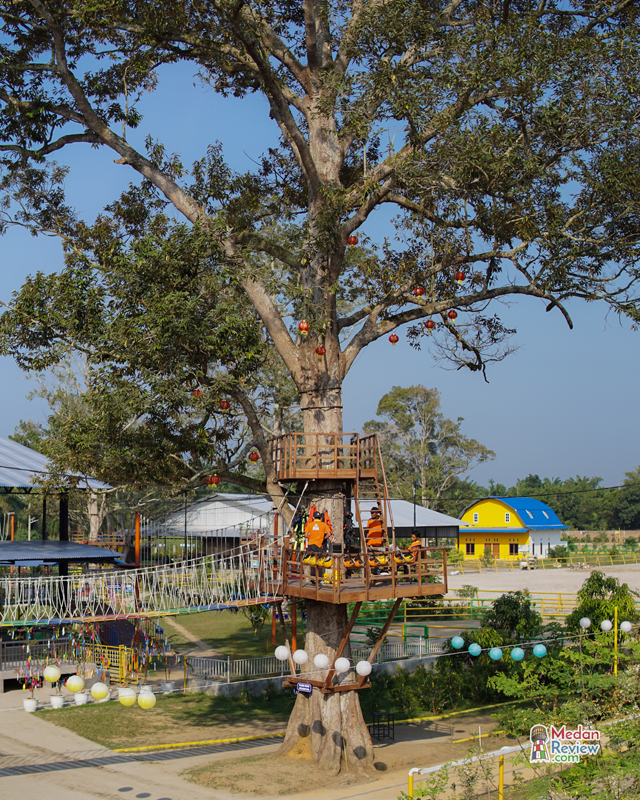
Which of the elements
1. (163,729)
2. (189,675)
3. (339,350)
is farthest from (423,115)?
(189,675)

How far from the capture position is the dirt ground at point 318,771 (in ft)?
49.2

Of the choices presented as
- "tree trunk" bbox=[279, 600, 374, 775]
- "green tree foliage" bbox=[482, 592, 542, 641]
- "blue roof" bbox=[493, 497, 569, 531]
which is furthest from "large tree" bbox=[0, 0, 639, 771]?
"blue roof" bbox=[493, 497, 569, 531]

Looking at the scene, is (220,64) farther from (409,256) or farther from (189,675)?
(189,675)

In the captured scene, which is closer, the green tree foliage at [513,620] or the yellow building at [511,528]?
the green tree foliage at [513,620]

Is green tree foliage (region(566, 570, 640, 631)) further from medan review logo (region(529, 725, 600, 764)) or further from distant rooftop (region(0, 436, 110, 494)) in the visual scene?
distant rooftop (region(0, 436, 110, 494))

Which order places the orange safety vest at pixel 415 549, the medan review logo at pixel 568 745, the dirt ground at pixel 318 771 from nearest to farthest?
the medan review logo at pixel 568 745 → the dirt ground at pixel 318 771 → the orange safety vest at pixel 415 549

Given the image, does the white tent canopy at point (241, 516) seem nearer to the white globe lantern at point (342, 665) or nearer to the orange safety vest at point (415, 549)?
the orange safety vest at point (415, 549)

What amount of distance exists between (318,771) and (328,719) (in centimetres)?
97

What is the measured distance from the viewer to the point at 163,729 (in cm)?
1931

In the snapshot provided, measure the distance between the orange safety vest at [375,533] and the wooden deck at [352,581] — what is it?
1.60 feet

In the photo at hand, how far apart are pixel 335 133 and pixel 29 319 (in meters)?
7.67

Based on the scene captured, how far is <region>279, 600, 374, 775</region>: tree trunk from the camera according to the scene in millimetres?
16266

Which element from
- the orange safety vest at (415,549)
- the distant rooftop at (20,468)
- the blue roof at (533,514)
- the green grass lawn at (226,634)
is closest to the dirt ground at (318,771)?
the orange safety vest at (415,549)

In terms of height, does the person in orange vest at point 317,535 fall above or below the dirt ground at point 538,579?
above
